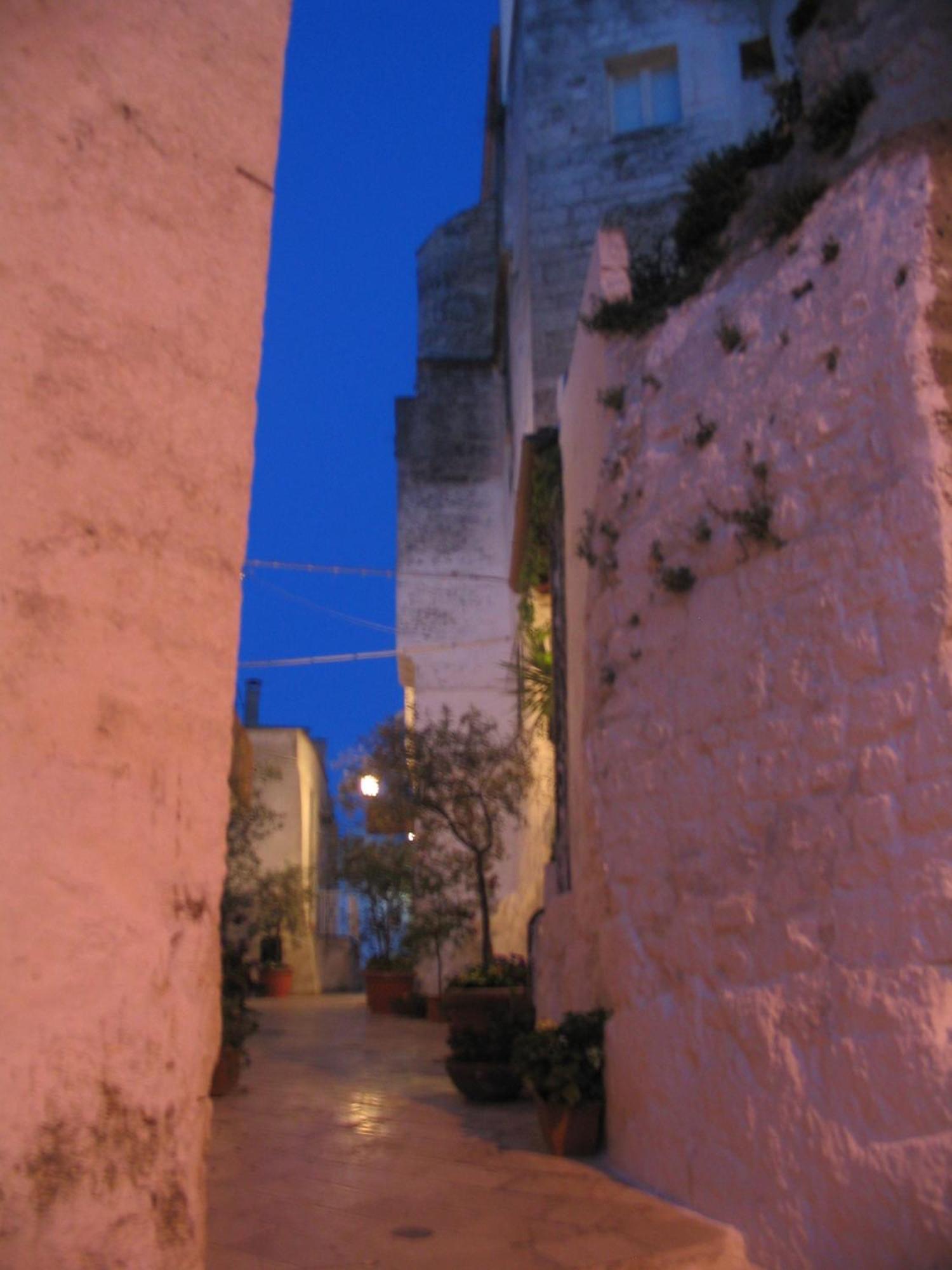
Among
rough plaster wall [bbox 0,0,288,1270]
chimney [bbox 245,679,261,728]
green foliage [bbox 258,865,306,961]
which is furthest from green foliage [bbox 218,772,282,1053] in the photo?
chimney [bbox 245,679,261,728]

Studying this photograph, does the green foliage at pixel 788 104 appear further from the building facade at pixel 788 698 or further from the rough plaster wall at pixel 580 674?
the rough plaster wall at pixel 580 674

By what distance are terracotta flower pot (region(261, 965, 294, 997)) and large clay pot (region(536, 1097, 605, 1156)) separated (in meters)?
13.2

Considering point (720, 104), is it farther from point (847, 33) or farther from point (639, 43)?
point (847, 33)

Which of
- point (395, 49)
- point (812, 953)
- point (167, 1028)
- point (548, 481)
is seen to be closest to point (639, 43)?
point (548, 481)

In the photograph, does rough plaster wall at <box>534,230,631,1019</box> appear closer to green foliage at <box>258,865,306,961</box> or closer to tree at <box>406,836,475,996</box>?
tree at <box>406,836,475,996</box>

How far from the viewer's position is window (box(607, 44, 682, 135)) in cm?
1212

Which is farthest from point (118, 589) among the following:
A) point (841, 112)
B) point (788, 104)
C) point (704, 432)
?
point (788, 104)

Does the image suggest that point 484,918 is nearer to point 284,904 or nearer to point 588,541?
point 588,541

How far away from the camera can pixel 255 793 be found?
50.9 feet

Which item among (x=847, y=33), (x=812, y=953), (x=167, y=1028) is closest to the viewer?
(x=167, y=1028)

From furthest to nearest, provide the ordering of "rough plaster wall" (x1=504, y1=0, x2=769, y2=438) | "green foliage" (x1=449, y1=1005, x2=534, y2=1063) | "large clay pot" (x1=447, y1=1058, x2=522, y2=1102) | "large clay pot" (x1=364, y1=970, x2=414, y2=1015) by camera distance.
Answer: "large clay pot" (x1=364, y1=970, x2=414, y2=1015) < "rough plaster wall" (x1=504, y1=0, x2=769, y2=438) < "green foliage" (x1=449, y1=1005, x2=534, y2=1063) < "large clay pot" (x1=447, y1=1058, x2=522, y2=1102)

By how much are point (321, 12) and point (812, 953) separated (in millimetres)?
135492

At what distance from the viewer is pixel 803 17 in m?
5.17

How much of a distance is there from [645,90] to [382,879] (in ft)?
37.3
